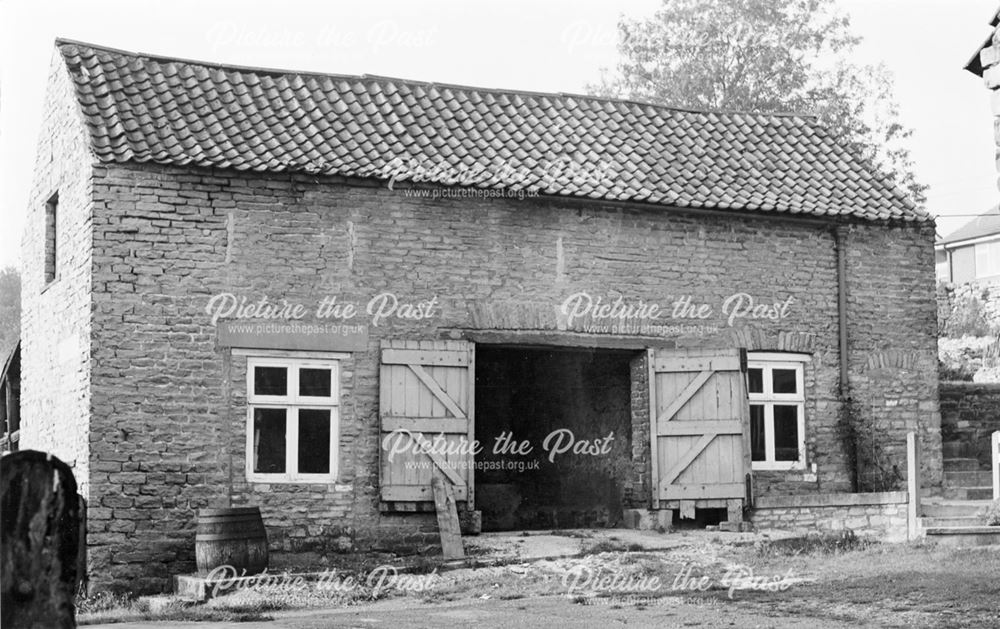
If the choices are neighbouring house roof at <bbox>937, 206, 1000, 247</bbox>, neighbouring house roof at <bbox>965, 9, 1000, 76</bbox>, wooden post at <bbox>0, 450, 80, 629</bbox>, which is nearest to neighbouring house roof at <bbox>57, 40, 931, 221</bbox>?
neighbouring house roof at <bbox>965, 9, 1000, 76</bbox>

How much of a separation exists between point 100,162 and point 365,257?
334cm

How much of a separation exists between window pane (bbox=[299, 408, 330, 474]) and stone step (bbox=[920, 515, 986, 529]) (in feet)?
23.4

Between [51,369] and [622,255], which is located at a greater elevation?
[622,255]

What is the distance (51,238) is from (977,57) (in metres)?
12.2

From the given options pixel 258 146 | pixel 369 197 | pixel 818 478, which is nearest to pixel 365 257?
pixel 369 197

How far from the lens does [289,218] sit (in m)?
16.2

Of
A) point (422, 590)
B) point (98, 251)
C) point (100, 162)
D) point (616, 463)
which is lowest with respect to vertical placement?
point (422, 590)

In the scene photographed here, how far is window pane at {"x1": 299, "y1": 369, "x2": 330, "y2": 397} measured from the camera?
1608 centimetres

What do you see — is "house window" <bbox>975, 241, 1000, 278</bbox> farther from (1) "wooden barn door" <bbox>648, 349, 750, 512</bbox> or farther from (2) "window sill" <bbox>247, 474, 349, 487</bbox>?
(2) "window sill" <bbox>247, 474, 349, 487</bbox>

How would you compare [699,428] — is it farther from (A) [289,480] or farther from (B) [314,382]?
(A) [289,480]

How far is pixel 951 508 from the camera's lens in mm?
16672

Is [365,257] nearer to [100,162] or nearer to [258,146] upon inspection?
[258,146]

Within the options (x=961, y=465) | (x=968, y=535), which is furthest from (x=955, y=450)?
(x=968, y=535)

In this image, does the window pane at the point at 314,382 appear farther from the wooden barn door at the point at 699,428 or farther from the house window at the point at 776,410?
the house window at the point at 776,410
